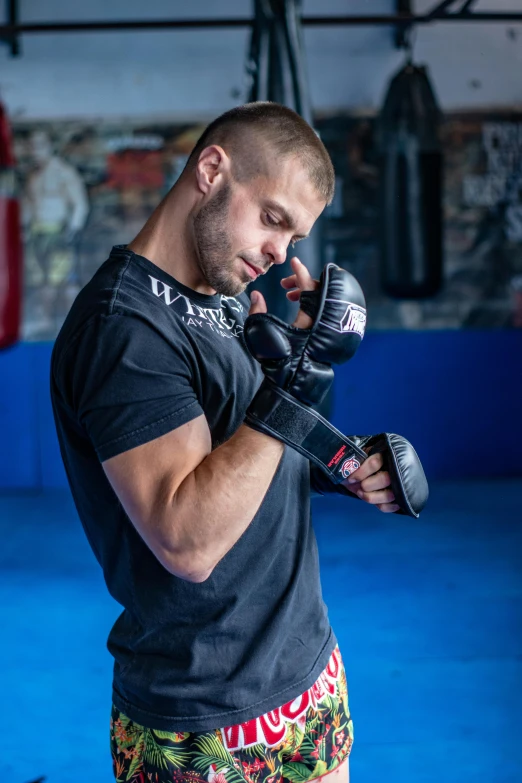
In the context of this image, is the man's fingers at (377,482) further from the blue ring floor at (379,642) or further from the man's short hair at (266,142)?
the blue ring floor at (379,642)

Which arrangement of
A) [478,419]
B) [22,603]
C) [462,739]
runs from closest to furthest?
[462,739] < [22,603] < [478,419]

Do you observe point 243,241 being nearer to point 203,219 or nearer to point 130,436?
point 203,219

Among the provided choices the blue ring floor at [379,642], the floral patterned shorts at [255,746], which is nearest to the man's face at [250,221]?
the floral patterned shorts at [255,746]

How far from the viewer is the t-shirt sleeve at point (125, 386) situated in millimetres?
892

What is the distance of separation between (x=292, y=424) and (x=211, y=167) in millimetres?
393

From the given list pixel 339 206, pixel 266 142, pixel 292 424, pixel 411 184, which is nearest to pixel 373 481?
pixel 292 424

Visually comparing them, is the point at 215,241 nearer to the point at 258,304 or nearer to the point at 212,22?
the point at 258,304

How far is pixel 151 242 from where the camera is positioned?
108 cm

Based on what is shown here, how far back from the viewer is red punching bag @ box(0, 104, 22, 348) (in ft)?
15.3

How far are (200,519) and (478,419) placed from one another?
4.49 meters

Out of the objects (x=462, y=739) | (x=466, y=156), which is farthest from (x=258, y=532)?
(x=466, y=156)

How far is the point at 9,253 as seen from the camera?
15.7ft

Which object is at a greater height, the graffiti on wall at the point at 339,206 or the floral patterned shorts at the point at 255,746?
the floral patterned shorts at the point at 255,746

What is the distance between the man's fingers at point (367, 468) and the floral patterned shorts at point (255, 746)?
11.4 inches
